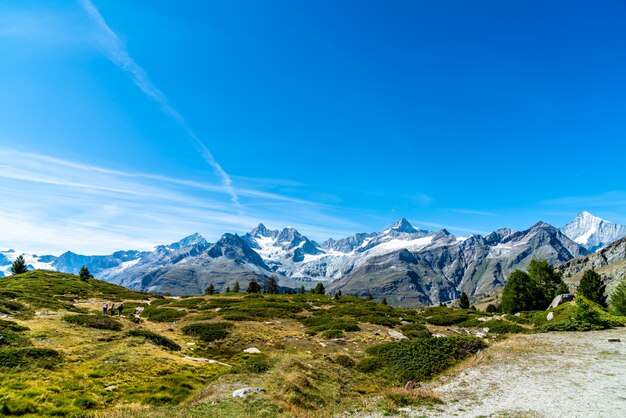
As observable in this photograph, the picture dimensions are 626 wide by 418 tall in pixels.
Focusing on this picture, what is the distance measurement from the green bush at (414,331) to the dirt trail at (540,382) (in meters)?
17.2

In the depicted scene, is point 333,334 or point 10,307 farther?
point 333,334

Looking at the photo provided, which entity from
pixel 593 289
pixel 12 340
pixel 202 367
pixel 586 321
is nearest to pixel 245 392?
pixel 202 367

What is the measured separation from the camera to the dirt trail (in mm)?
13727

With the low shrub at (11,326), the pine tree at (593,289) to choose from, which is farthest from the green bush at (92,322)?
the pine tree at (593,289)

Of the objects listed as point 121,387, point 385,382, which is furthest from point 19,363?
point 385,382

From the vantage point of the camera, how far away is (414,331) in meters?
44.4

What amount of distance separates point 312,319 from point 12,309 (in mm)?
36762

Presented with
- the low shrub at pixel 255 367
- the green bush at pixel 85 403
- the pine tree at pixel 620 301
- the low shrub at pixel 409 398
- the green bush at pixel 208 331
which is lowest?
the green bush at pixel 208 331

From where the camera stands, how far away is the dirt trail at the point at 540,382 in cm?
1373

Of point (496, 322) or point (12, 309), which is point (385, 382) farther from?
point (12, 309)

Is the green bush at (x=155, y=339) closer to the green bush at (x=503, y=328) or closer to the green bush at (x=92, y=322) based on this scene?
the green bush at (x=92, y=322)

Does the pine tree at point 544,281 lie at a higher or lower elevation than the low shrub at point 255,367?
higher

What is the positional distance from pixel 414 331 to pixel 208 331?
27.1 m

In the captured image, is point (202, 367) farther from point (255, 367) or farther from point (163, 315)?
point (163, 315)
